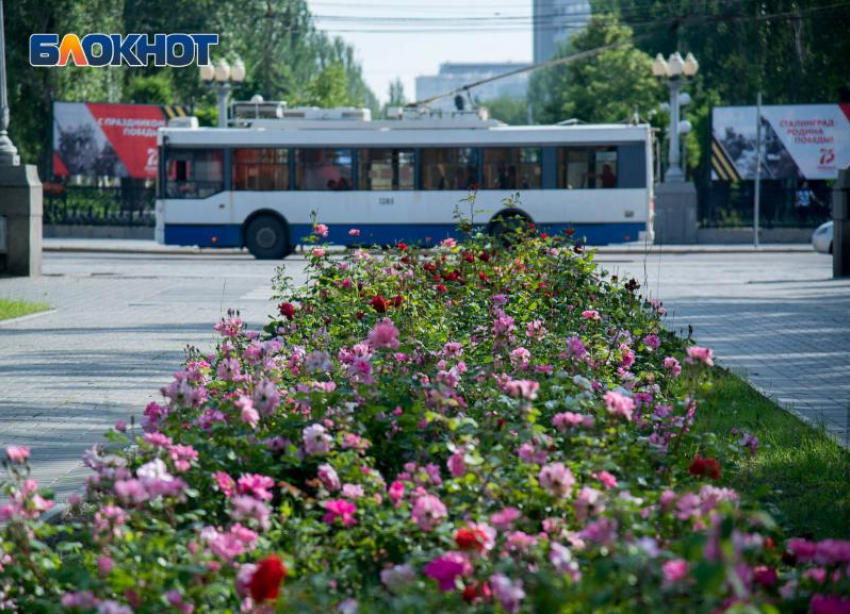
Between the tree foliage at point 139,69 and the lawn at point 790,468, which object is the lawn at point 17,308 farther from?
the tree foliage at point 139,69

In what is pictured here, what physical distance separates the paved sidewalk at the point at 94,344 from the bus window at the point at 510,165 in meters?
7.81

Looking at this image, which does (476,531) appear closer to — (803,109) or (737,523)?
(737,523)

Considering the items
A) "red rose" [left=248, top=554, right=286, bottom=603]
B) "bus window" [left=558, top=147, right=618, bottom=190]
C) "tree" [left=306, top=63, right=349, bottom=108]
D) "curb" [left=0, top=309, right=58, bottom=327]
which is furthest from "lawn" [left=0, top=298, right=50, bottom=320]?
"tree" [left=306, top=63, right=349, bottom=108]

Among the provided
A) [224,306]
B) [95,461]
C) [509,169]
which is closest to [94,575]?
[95,461]

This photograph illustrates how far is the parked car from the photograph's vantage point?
32969mm

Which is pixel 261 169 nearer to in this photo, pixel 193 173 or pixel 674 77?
pixel 193 173

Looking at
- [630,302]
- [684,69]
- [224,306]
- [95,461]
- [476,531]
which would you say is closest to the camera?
[476,531]

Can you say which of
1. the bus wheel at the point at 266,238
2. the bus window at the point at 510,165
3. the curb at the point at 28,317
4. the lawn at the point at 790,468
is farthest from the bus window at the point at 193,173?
the lawn at the point at 790,468

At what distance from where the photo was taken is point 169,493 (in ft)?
13.9

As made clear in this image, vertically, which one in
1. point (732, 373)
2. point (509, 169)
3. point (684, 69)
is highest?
point (684, 69)

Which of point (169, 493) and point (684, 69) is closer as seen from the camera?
point (169, 493)

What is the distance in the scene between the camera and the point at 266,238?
112ft

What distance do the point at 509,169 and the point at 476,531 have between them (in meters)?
30.8

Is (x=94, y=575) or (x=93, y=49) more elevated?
(x=93, y=49)
